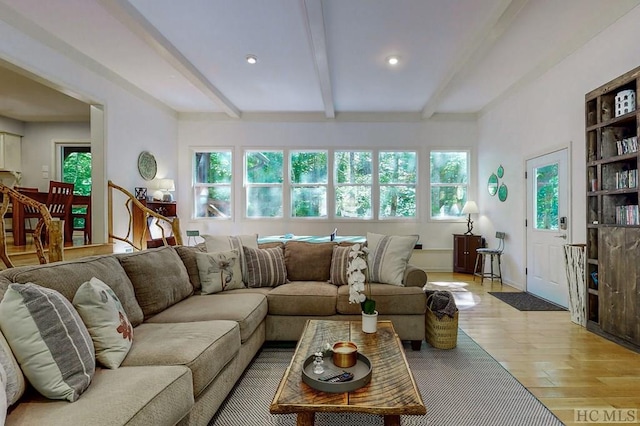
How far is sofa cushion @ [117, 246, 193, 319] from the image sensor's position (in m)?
2.30

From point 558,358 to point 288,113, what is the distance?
5660 mm

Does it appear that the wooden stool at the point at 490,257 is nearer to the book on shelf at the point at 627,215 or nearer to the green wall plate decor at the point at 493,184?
the green wall plate decor at the point at 493,184

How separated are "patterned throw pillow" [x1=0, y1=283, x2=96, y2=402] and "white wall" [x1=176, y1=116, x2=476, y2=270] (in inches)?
215

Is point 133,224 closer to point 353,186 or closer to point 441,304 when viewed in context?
point 353,186

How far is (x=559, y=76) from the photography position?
423cm

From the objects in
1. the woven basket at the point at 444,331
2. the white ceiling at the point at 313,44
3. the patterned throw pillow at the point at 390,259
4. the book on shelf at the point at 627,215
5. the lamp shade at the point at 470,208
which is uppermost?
the white ceiling at the point at 313,44

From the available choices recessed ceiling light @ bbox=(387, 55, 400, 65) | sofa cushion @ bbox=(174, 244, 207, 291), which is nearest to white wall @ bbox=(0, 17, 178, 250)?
sofa cushion @ bbox=(174, 244, 207, 291)

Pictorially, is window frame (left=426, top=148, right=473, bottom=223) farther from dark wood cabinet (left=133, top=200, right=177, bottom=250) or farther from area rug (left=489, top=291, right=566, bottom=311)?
dark wood cabinet (left=133, top=200, right=177, bottom=250)

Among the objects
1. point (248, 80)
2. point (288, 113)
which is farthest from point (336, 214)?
point (248, 80)

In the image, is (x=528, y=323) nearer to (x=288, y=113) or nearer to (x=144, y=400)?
(x=144, y=400)

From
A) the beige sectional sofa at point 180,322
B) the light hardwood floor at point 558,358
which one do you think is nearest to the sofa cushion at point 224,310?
A: the beige sectional sofa at point 180,322

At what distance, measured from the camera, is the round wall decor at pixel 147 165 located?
5.56 metres

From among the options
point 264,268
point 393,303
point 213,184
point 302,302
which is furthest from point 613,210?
point 213,184

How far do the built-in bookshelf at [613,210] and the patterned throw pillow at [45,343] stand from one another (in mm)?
3761
